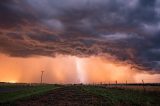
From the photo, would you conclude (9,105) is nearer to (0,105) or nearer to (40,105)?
(0,105)

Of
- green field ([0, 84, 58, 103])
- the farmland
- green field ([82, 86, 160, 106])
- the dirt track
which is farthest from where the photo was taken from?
green field ([0, 84, 58, 103])

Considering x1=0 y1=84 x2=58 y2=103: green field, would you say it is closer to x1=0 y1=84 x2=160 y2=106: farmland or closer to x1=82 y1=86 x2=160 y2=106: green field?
x1=0 y1=84 x2=160 y2=106: farmland

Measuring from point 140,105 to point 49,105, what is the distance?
10.6 metres

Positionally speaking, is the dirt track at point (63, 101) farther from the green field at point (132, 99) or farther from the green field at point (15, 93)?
the green field at point (15, 93)

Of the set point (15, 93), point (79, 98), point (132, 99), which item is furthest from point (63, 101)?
point (15, 93)

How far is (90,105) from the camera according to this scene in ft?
85.7

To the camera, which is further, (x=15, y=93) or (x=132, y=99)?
(x=15, y=93)

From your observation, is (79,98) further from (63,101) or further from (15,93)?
(15,93)

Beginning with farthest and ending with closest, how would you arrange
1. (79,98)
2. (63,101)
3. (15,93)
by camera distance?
1. (15,93)
2. (79,98)
3. (63,101)

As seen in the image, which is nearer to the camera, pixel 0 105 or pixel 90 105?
pixel 0 105

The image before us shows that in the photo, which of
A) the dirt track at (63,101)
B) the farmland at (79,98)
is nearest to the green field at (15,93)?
the farmland at (79,98)

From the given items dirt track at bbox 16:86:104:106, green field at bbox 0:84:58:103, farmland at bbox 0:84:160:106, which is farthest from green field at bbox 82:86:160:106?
green field at bbox 0:84:58:103

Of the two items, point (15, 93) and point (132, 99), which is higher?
point (15, 93)

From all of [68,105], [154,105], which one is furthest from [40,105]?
[154,105]
